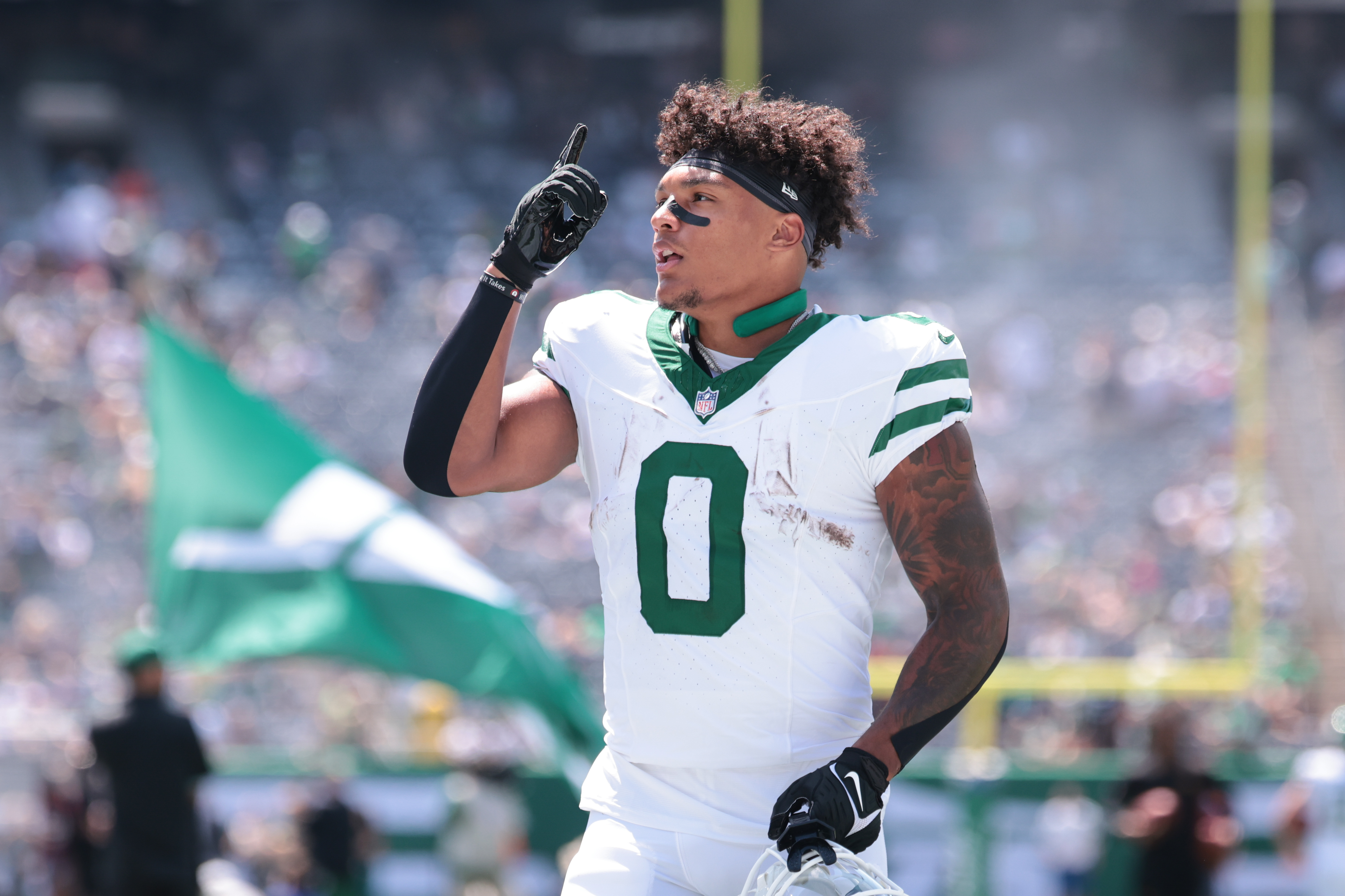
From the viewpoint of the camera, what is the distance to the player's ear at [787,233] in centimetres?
220

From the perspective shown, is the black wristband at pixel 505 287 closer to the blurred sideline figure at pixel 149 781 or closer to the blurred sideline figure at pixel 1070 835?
the blurred sideline figure at pixel 149 781

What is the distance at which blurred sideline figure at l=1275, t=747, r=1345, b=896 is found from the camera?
573 centimetres

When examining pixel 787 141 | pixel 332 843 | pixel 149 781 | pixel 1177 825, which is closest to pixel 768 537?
pixel 787 141

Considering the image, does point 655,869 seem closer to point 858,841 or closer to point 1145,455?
point 858,841

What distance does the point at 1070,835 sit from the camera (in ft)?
22.3

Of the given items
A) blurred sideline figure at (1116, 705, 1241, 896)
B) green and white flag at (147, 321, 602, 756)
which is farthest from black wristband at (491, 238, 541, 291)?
blurred sideline figure at (1116, 705, 1241, 896)

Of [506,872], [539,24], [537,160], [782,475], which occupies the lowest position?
[506,872]

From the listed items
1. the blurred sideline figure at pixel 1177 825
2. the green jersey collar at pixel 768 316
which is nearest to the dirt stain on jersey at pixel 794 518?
the green jersey collar at pixel 768 316

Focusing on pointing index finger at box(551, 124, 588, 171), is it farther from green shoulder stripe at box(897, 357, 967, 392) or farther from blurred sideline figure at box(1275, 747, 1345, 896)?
blurred sideline figure at box(1275, 747, 1345, 896)

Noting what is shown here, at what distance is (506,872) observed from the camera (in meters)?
6.48

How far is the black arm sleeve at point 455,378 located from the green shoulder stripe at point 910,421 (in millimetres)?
504

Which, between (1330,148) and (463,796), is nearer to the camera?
(463,796)

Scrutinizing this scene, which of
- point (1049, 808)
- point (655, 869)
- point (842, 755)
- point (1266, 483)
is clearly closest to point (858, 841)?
point (842, 755)

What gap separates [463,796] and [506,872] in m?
0.36
